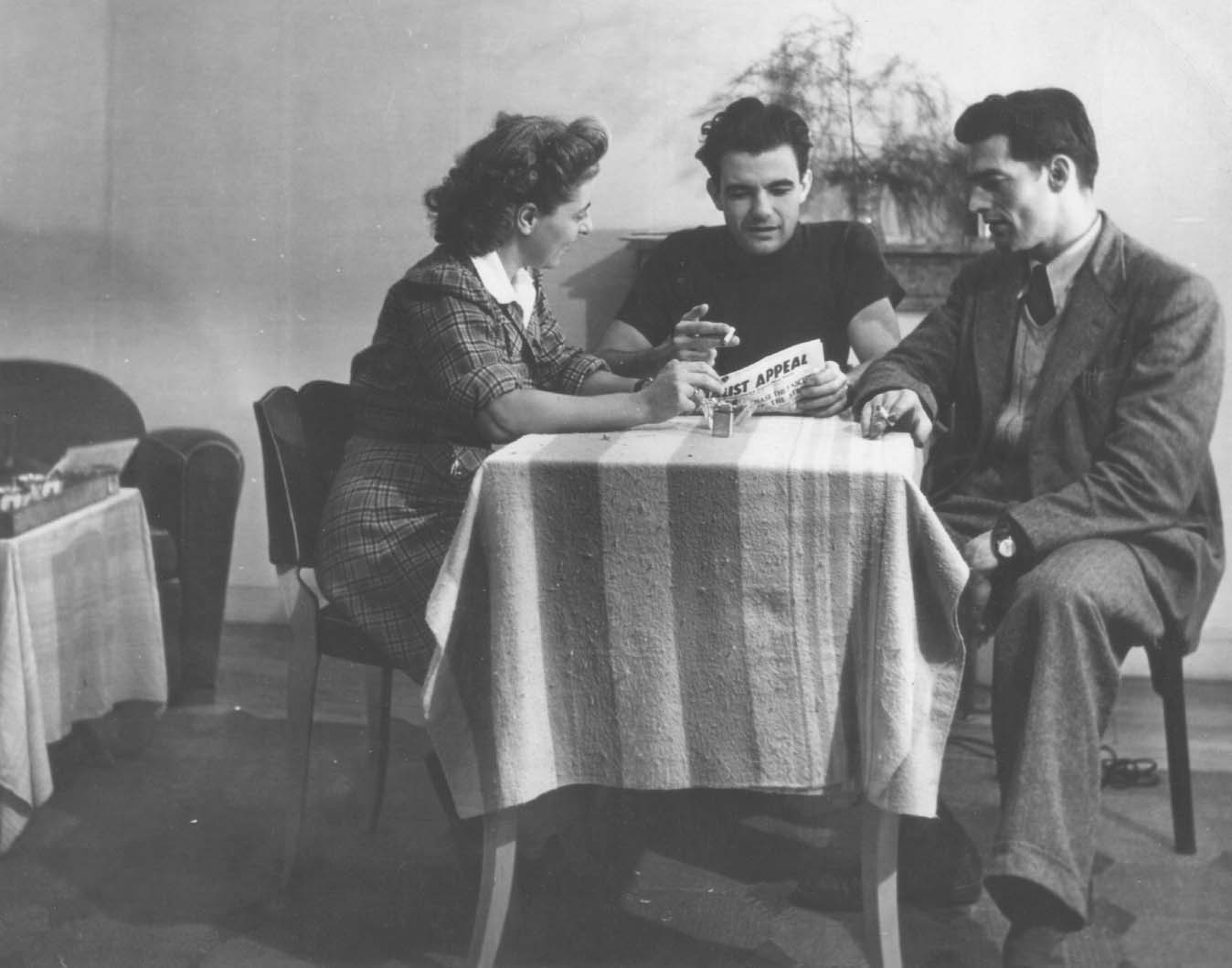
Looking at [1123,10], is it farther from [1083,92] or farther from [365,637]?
[365,637]

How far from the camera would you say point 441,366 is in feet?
6.59

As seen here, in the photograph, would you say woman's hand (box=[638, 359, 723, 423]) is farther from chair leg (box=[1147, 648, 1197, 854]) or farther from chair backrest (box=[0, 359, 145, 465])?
chair backrest (box=[0, 359, 145, 465])

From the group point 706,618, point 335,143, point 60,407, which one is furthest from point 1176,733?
point 60,407

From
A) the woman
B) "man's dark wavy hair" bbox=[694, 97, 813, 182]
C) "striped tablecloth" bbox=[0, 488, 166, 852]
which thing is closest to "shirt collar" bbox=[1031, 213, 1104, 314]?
"man's dark wavy hair" bbox=[694, 97, 813, 182]

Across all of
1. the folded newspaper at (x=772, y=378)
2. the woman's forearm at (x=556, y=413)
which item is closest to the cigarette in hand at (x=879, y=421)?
the folded newspaper at (x=772, y=378)

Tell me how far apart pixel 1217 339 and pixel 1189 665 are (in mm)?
1271

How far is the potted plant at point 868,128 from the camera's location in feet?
9.84

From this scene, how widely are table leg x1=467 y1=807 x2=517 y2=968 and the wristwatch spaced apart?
881mm

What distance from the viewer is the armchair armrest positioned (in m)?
3.01

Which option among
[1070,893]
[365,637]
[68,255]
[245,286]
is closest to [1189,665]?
[1070,893]

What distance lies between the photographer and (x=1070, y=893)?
1.70 metres

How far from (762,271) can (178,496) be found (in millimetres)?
1514

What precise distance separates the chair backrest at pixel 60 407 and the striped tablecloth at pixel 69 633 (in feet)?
1.59

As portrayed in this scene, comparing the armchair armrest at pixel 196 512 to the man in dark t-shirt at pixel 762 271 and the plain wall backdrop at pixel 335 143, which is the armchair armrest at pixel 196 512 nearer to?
the plain wall backdrop at pixel 335 143
